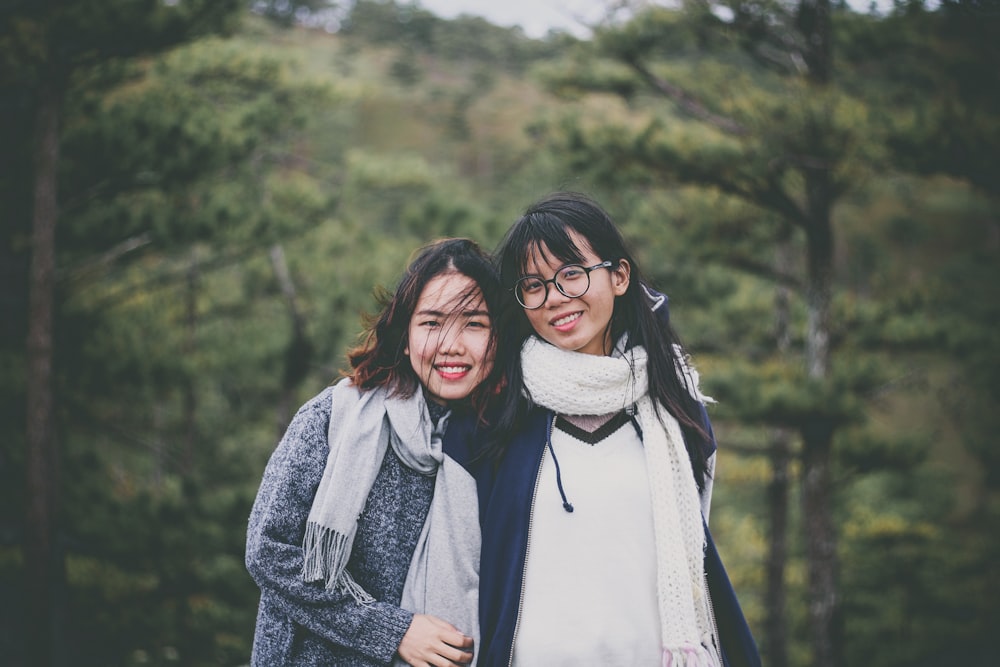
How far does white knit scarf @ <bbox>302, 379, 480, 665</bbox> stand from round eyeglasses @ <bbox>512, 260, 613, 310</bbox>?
0.39 metres

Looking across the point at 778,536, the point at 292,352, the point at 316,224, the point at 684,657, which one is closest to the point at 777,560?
the point at 778,536

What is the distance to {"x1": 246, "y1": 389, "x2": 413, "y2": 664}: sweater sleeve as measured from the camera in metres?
1.66

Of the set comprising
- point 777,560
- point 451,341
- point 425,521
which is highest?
point 451,341

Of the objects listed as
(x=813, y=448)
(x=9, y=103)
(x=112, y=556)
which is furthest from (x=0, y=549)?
(x=813, y=448)

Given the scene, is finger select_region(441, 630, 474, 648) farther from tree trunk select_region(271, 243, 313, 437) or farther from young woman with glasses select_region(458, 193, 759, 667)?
tree trunk select_region(271, 243, 313, 437)

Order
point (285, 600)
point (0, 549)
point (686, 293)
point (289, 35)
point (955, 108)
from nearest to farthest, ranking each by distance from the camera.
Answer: point (285, 600) < point (955, 108) < point (0, 549) < point (686, 293) < point (289, 35)

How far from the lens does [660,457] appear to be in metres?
1.85

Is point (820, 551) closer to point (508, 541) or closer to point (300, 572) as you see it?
point (508, 541)

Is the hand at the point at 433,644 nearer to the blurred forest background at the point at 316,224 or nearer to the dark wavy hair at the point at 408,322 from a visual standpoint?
the dark wavy hair at the point at 408,322

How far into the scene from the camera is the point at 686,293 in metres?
8.23

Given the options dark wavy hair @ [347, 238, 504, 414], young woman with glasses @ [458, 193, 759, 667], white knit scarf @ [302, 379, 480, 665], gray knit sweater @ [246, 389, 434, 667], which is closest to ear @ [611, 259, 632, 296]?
young woman with glasses @ [458, 193, 759, 667]

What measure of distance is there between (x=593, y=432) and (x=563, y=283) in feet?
1.29

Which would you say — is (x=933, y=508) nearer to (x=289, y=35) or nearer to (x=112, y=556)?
(x=112, y=556)

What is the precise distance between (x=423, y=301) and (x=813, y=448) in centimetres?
484
